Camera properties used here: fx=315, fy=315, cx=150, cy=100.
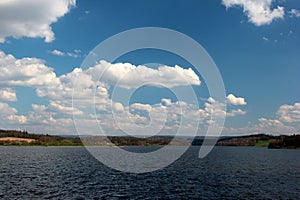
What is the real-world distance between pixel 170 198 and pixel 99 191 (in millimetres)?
16852

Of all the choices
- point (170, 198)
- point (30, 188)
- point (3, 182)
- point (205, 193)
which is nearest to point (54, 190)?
point (30, 188)

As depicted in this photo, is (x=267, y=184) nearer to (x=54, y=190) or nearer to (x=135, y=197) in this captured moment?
(x=135, y=197)

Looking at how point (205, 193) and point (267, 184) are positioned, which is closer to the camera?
point (205, 193)

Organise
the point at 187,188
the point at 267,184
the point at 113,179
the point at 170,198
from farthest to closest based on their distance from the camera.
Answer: the point at 113,179, the point at 267,184, the point at 187,188, the point at 170,198

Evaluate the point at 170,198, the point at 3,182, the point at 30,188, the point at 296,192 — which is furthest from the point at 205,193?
the point at 3,182

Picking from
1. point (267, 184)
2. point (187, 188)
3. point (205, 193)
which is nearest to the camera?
point (205, 193)

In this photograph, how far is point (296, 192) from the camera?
71875 millimetres

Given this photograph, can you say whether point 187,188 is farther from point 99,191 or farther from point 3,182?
point 3,182

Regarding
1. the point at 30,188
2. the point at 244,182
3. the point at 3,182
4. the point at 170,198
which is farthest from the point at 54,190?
the point at 244,182

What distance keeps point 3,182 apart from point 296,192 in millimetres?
70792

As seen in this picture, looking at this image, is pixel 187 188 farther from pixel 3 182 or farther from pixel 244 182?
pixel 3 182

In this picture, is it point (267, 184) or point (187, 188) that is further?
point (267, 184)

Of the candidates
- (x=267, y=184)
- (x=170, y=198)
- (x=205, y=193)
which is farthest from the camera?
(x=267, y=184)

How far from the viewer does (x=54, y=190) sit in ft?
230
